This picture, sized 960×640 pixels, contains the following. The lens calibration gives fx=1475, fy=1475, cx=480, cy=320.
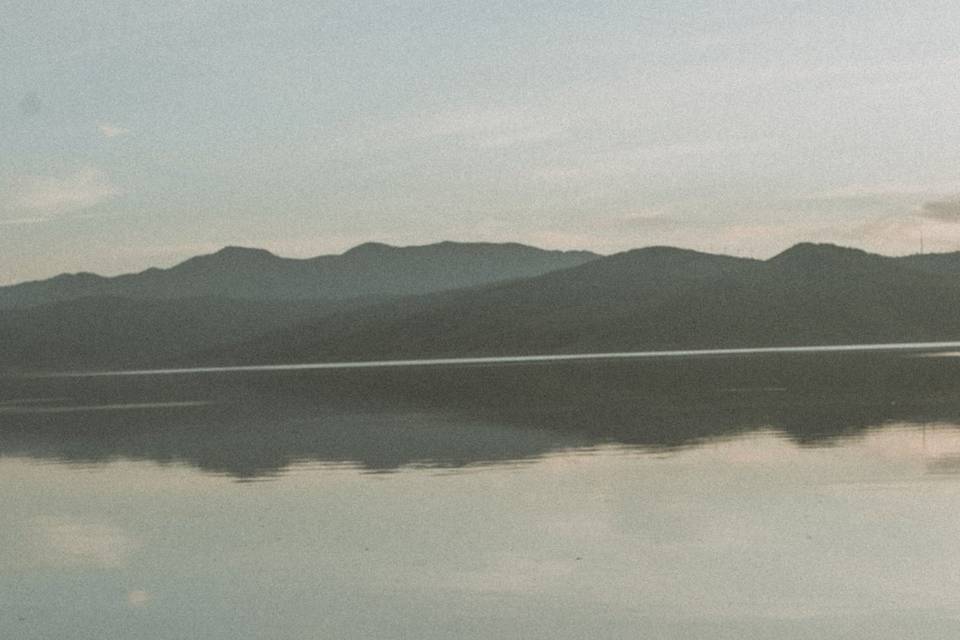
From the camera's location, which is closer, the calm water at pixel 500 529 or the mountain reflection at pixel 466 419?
the calm water at pixel 500 529

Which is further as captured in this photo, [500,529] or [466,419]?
[466,419]

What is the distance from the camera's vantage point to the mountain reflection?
41.0 m

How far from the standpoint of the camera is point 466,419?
53.0 metres

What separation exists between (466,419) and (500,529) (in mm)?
28465

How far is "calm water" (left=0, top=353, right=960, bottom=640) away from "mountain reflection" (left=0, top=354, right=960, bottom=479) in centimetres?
32

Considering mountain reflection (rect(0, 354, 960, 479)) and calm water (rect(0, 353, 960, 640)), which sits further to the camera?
mountain reflection (rect(0, 354, 960, 479))

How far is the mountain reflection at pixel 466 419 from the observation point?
135ft

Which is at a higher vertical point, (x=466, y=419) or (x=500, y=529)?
Result: (x=466, y=419)

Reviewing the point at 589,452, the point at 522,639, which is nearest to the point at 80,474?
the point at 589,452

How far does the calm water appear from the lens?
1773 centimetres

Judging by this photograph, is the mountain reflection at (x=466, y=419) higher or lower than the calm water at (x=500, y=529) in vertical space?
higher

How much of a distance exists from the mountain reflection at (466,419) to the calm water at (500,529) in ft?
1.06

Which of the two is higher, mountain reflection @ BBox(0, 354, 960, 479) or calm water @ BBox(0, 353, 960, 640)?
mountain reflection @ BBox(0, 354, 960, 479)

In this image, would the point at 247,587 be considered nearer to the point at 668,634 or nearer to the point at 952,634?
the point at 668,634
